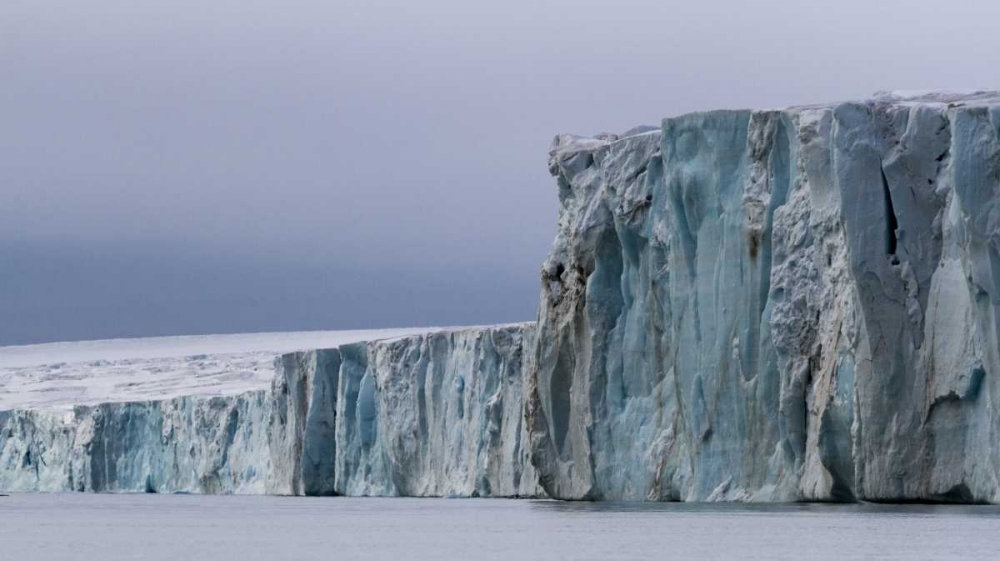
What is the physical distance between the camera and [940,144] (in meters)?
22.0

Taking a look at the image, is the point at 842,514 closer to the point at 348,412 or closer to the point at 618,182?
the point at 618,182

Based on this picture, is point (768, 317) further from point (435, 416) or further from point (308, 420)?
point (308, 420)

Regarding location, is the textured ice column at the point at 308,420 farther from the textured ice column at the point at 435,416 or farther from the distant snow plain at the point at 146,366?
the distant snow plain at the point at 146,366

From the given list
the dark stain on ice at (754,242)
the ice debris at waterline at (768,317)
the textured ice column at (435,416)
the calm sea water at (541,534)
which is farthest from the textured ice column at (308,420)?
the dark stain on ice at (754,242)

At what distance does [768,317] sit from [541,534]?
234 inches

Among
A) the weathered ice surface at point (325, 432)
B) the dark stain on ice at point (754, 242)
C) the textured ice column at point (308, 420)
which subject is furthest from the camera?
the textured ice column at point (308, 420)

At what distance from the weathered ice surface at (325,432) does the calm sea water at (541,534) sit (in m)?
7.71

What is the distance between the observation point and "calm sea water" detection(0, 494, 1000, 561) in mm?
16141

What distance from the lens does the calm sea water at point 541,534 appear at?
16.1 m

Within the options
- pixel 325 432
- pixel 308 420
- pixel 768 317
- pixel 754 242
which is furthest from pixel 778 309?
pixel 308 420

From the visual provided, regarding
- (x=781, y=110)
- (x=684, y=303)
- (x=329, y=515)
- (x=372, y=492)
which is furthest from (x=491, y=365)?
(x=781, y=110)

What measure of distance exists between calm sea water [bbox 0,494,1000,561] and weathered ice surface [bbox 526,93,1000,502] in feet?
2.43

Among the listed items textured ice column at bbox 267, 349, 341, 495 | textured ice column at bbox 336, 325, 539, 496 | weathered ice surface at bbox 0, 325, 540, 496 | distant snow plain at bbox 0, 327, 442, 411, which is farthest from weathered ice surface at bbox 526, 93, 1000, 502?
distant snow plain at bbox 0, 327, 442, 411

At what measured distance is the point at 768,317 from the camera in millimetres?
24359
